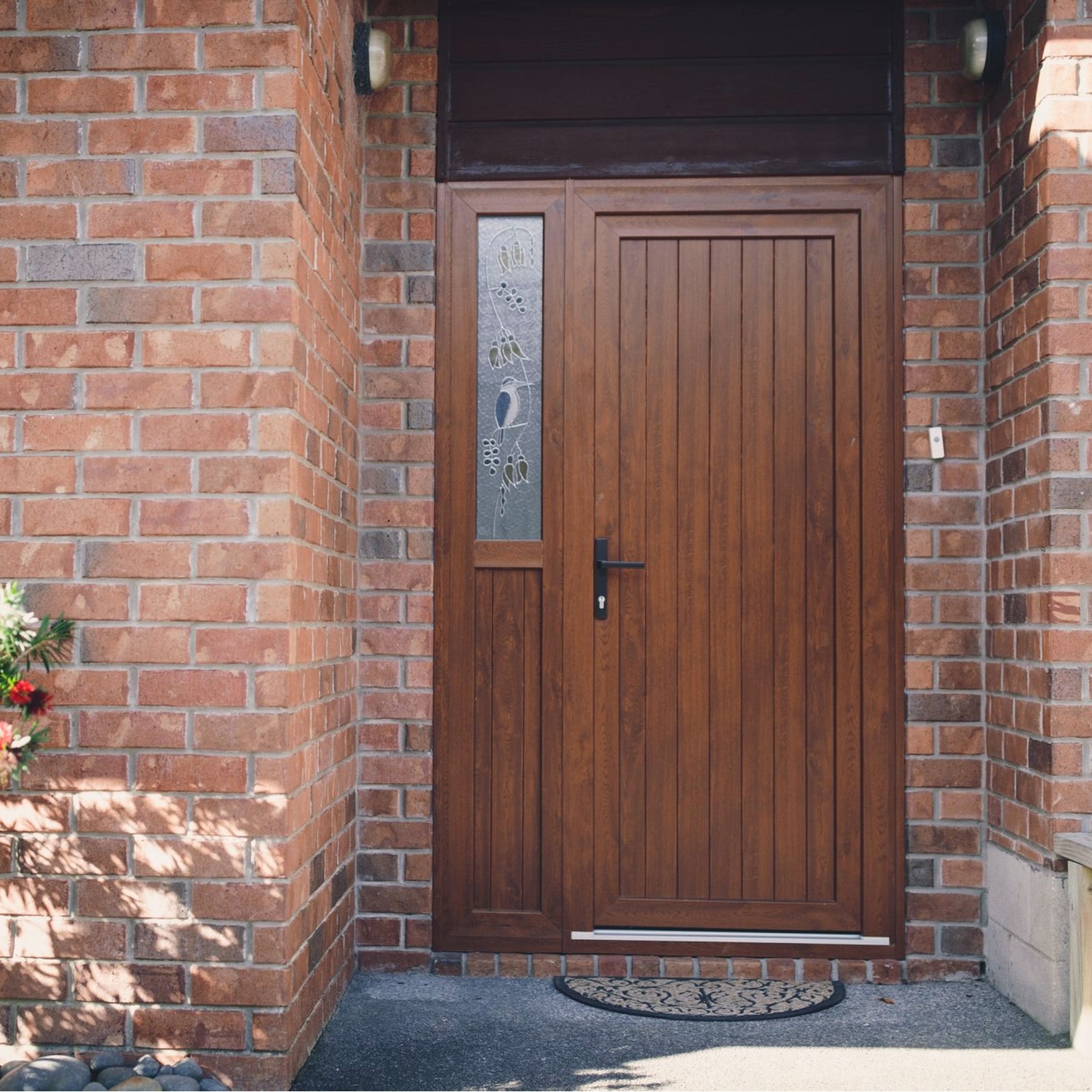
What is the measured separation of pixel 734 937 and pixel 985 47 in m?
2.61

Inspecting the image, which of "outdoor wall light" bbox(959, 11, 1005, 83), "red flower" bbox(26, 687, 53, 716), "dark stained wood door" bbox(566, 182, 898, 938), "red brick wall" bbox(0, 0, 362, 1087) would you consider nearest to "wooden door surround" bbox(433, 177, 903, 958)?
"dark stained wood door" bbox(566, 182, 898, 938)

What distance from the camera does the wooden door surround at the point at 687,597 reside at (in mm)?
3291

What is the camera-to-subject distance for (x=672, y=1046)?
8.97ft

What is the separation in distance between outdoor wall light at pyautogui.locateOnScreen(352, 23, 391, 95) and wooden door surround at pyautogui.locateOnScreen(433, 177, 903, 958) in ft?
1.50

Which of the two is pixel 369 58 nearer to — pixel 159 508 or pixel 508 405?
pixel 508 405

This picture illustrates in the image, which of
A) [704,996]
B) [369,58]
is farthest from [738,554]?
[369,58]

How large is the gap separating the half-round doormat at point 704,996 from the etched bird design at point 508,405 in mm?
1583

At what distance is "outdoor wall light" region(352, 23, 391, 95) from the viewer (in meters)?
3.23

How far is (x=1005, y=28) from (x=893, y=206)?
1.81 ft

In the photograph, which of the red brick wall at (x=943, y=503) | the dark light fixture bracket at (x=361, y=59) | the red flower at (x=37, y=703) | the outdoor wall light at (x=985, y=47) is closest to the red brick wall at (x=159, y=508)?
the red flower at (x=37, y=703)

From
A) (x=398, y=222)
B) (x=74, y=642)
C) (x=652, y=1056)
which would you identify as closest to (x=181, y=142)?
(x=398, y=222)

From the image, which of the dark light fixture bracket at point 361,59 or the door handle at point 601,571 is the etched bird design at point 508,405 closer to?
the door handle at point 601,571

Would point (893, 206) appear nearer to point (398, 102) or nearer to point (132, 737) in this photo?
point (398, 102)

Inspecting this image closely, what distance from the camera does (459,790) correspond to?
3328 mm
